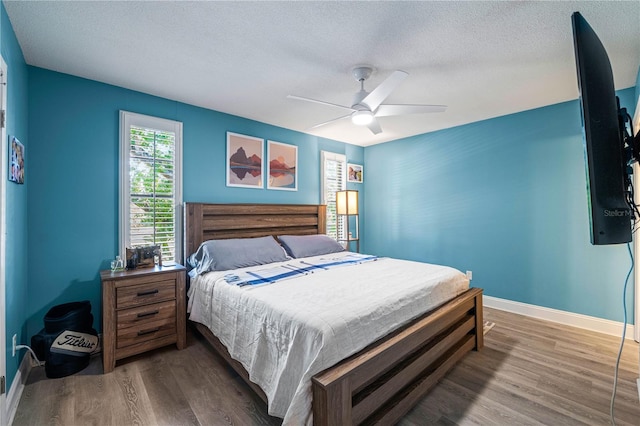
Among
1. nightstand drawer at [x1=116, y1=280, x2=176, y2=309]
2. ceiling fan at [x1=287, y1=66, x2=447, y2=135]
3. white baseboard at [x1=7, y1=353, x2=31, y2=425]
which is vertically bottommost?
white baseboard at [x1=7, y1=353, x2=31, y2=425]

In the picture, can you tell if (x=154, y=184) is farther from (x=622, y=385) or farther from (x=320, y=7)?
(x=622, y=385)

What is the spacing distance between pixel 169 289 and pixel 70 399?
Result: 0.97m

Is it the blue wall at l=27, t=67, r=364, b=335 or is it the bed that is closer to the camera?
the bed

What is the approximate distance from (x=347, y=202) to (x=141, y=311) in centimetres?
316

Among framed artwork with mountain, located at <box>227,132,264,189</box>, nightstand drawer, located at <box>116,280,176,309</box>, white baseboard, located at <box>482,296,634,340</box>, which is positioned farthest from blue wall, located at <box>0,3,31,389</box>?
white baseboard, located at <box>482,296,634,340</box>

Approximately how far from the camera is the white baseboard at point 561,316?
3041mm

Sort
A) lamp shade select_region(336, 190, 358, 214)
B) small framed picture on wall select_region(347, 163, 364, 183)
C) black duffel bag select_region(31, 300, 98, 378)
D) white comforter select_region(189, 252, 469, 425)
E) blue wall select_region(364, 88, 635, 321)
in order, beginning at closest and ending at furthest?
white comforter select_region(189, 252, 469, 425) < black duffel bag select_region(31, 300, 98, 378) < blue wall select_region(364, 88, 635, 321) < lamp shade select_region(336, 190, 358, 214) < small framed picture on wall select_region(347, 163, 364, 183)

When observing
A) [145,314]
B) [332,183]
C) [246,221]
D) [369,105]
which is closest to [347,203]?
[332,183]

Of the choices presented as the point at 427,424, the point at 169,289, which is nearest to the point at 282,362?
the point at 427,424

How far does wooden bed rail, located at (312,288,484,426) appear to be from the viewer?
1419mm

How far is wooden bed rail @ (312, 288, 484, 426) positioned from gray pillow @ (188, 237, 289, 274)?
176 centimetres

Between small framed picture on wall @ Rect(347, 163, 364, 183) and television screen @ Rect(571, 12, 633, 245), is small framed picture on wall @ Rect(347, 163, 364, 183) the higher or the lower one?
the higher one

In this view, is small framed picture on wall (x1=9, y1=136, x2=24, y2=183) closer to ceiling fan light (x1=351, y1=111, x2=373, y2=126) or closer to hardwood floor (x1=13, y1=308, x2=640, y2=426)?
hardwood floor (x1=13, y1=308, x2=640, y2=426)

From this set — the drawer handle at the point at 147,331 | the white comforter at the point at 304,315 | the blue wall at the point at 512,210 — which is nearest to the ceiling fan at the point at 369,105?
the white comforter at the point at 304,315
